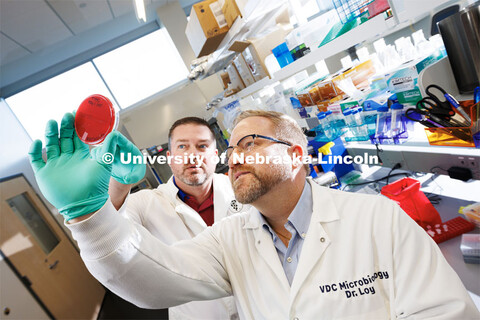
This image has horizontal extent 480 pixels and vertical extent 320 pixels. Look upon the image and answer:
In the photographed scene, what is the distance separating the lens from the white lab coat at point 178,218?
63.7 inches

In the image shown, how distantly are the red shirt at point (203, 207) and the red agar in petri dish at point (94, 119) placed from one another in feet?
3.29

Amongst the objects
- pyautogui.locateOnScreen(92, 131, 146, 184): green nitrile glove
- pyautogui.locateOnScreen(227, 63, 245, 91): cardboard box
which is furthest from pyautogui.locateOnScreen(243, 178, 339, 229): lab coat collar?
pyautogui.locateOnScreen(227, 63, 245, 91): cardboard box

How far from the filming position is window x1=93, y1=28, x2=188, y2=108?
20.1 feet

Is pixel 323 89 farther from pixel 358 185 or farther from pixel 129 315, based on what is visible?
pixel 129 315

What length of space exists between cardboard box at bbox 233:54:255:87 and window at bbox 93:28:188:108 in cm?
346

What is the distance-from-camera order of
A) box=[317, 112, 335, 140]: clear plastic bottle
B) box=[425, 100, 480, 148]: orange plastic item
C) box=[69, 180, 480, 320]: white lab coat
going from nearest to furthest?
1. box=[69, 180, 480, 320]: white lab coat
2. box=[425, 100, 480, 148]: orange plastic item
3. box=[317, 112, 335, 140]: clear plastic bottle

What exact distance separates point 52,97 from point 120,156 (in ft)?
20.5

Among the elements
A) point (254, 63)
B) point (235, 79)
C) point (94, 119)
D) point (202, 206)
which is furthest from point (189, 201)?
point (235, 79)

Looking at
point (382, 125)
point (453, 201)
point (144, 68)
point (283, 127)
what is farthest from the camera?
point (144, 68)

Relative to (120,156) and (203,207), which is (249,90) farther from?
(120,156)

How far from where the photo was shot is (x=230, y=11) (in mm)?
2430

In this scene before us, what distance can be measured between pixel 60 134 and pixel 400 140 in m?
1.86

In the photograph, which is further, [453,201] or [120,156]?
[453,201]

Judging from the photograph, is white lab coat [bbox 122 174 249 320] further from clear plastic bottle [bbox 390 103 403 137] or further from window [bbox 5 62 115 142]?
window [bbox 5 62 115 142]
